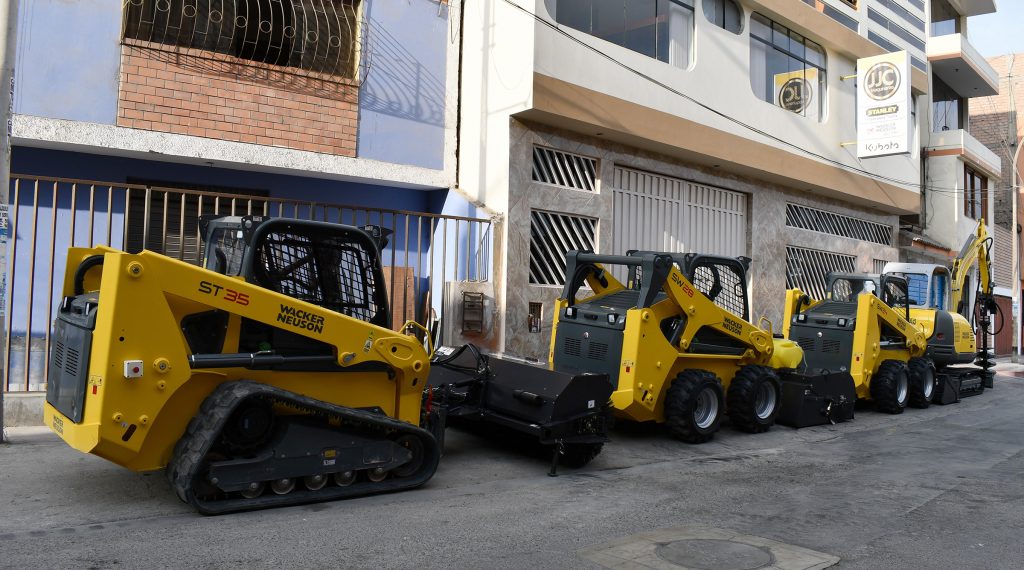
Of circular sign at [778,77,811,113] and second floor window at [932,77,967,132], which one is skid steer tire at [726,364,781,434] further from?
second floor window at [932,77,967,132]

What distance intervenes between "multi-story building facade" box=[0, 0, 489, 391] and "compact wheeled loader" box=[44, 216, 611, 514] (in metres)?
3.24

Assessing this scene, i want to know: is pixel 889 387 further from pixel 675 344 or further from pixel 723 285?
pixel 675 344

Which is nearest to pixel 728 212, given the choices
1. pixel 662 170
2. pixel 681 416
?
pixel 662 170

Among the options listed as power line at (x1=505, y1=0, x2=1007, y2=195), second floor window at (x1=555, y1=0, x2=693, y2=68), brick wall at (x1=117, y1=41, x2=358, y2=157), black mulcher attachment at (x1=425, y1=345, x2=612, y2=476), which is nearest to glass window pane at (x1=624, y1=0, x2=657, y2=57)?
second floor window at (x1=555, y1=0, x2=693, y2=68)

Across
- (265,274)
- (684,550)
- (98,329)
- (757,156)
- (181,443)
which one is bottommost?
(684,550)

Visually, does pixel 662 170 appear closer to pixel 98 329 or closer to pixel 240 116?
pixel 240 116

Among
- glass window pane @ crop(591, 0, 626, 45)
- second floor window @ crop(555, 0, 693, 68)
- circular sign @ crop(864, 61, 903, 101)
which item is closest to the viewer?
second floor window @ crop(555, 0, 693, 68)

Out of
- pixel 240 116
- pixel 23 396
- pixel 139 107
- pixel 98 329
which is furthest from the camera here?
pixel 240 116

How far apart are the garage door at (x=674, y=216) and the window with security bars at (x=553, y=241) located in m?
0.91

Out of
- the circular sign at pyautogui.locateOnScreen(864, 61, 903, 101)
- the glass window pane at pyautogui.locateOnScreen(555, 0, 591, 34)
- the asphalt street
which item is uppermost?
the circular sign at pyautogui.locateOnScreen(864, 61, 903, 101)

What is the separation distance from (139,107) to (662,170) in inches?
369

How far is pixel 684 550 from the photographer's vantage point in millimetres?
5242

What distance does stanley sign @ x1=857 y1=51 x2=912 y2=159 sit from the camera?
61.8 ft

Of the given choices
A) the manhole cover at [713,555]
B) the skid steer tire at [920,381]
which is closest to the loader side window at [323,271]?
the manhole cover at [713,555]
